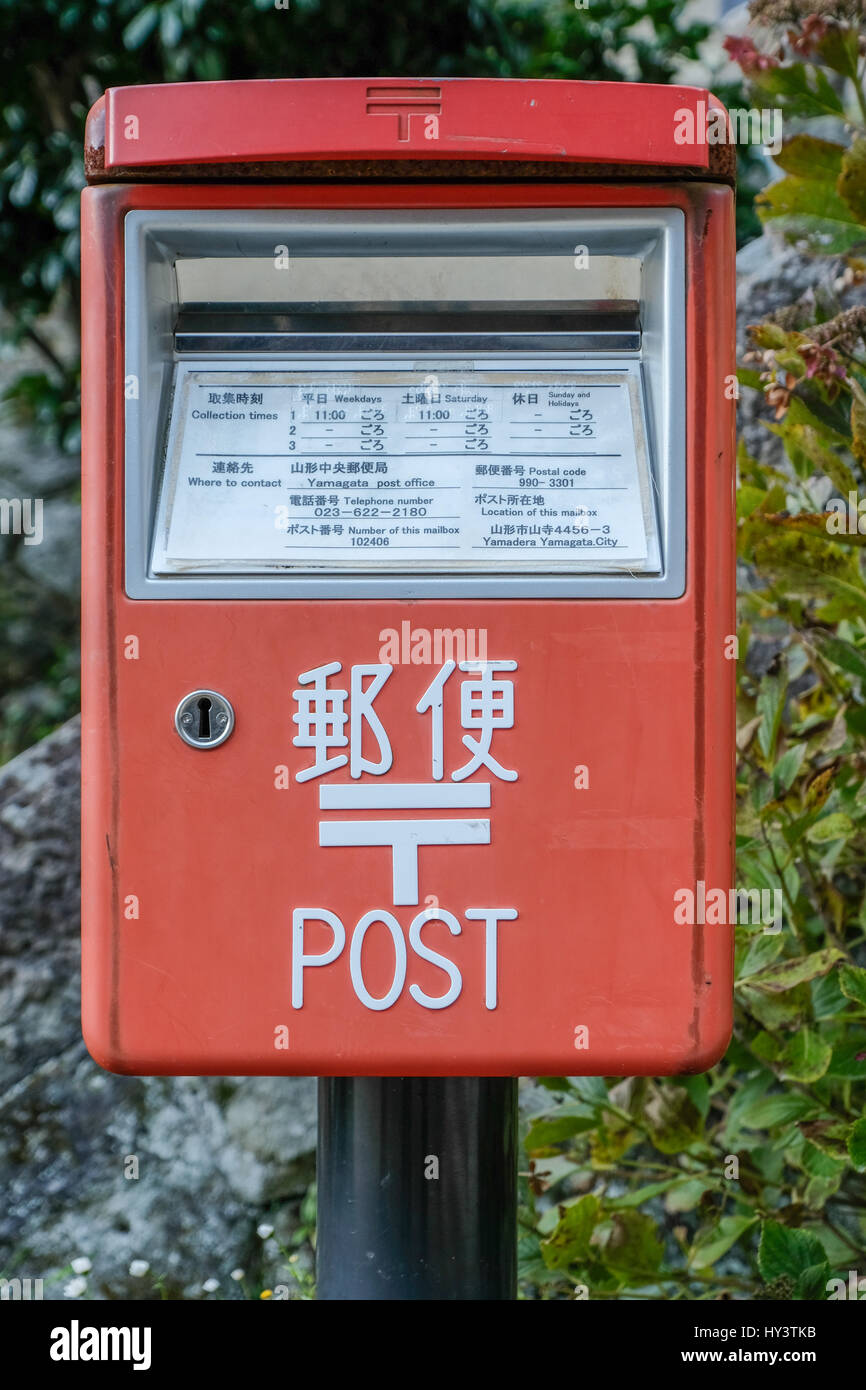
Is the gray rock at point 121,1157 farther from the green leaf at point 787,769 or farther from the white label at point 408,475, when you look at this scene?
the white label at point 408,475

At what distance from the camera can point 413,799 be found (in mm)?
1242

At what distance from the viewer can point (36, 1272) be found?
7.40 feet

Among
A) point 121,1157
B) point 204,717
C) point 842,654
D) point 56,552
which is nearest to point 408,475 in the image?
point 204,717

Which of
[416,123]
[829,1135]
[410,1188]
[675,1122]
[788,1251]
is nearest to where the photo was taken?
[416,123]

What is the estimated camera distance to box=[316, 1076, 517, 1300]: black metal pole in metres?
1.40

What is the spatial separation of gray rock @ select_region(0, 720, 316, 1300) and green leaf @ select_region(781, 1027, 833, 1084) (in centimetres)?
106

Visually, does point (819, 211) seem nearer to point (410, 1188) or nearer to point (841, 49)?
point (841, 49)

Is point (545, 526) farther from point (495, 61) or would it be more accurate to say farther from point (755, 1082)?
point (495, 61)

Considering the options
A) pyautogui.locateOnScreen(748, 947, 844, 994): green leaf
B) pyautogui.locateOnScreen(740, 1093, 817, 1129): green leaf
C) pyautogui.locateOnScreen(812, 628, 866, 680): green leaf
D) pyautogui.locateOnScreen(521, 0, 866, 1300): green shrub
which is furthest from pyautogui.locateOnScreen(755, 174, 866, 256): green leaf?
pyautogui.locateOnScreen(740, 1093, 817, 1129): green leaf

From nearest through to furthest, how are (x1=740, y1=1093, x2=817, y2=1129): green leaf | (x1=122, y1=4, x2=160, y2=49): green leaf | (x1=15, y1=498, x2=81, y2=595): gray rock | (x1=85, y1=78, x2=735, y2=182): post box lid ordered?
(x1=85, y1=78, x2=735, y2=182): post box lid
(x1=740, y1=1093, x2=817, y2=1129): green leaf
(x1=122, y1=4, x2=160, y2=49): green leaf
(x1=15, y1=498, x2=81, y2=595): gray rock

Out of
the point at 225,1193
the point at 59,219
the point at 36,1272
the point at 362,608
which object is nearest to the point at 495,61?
the point at 59,219

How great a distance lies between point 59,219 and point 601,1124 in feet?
8.68

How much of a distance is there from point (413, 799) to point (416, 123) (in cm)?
67

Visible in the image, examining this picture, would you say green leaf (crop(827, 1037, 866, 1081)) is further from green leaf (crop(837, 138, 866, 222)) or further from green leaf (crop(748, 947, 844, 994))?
green leaf (crop(837, 138, 866, 222))
